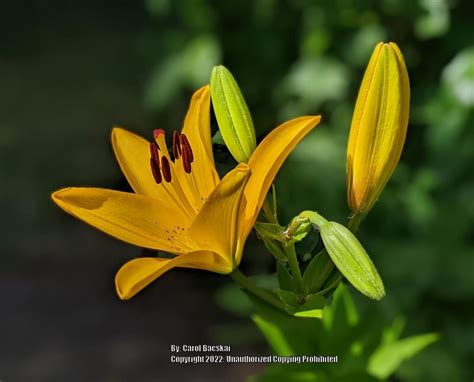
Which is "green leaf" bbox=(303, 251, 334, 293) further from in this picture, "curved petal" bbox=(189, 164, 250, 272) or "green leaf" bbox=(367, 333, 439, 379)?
"green leaf" bbox=(367, 333, 439, 379)

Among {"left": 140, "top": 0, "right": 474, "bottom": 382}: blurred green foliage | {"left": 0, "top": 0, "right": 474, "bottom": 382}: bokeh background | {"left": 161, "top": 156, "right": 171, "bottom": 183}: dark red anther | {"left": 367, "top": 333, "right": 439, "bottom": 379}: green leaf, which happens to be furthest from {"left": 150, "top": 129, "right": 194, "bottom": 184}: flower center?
{"left": 140, "top": 0, "right": 474, "bottom": 382}: blurred green foliage

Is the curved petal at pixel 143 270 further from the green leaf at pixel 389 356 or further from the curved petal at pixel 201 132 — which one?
the green leaf at pixel 389 356

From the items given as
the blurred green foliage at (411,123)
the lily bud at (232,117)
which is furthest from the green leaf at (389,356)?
the blurred green foliage at (411,123)

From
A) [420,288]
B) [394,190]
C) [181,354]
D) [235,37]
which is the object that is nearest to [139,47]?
[235,37]

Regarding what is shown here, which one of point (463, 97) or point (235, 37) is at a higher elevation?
point (235, 37)

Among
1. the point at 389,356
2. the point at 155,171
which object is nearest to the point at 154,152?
the point at 155,171

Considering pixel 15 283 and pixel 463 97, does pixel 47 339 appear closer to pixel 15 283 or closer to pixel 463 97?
pixel 15 283
